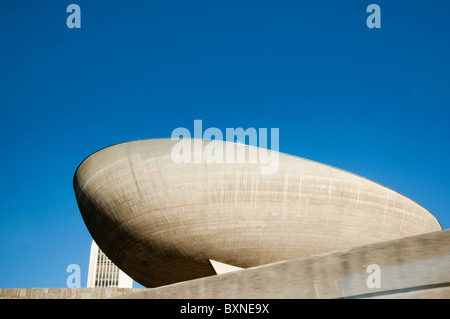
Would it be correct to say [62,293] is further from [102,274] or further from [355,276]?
[102,274]

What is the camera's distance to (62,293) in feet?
34.5

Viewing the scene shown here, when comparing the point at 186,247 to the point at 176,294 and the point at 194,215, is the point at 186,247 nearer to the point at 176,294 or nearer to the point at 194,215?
the point at 194,215

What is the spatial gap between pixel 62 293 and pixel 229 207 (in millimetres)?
4883

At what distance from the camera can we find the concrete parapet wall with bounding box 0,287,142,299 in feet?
34.0

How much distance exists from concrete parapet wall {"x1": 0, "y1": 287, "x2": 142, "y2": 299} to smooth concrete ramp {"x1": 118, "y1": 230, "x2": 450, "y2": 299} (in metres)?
9.37

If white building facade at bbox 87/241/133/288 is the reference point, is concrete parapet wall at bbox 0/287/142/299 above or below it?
below

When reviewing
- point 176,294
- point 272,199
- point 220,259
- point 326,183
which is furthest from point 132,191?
point 176,294

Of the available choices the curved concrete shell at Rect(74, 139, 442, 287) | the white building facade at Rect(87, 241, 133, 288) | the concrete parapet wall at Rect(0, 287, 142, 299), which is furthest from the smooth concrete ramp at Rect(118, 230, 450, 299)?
the white building facade at Rect(87, 241, 133, 288)

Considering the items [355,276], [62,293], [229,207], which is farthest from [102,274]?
[355,276]

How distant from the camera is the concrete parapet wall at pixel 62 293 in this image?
10.4 metres

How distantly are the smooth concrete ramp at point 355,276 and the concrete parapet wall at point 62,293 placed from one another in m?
9.37

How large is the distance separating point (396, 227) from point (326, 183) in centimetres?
254

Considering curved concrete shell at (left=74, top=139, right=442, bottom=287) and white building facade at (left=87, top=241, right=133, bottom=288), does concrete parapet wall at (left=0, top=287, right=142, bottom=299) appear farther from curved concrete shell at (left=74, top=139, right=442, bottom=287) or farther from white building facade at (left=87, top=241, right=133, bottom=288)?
white building facade at (left=87, top=241, right=133, bottom=288)
